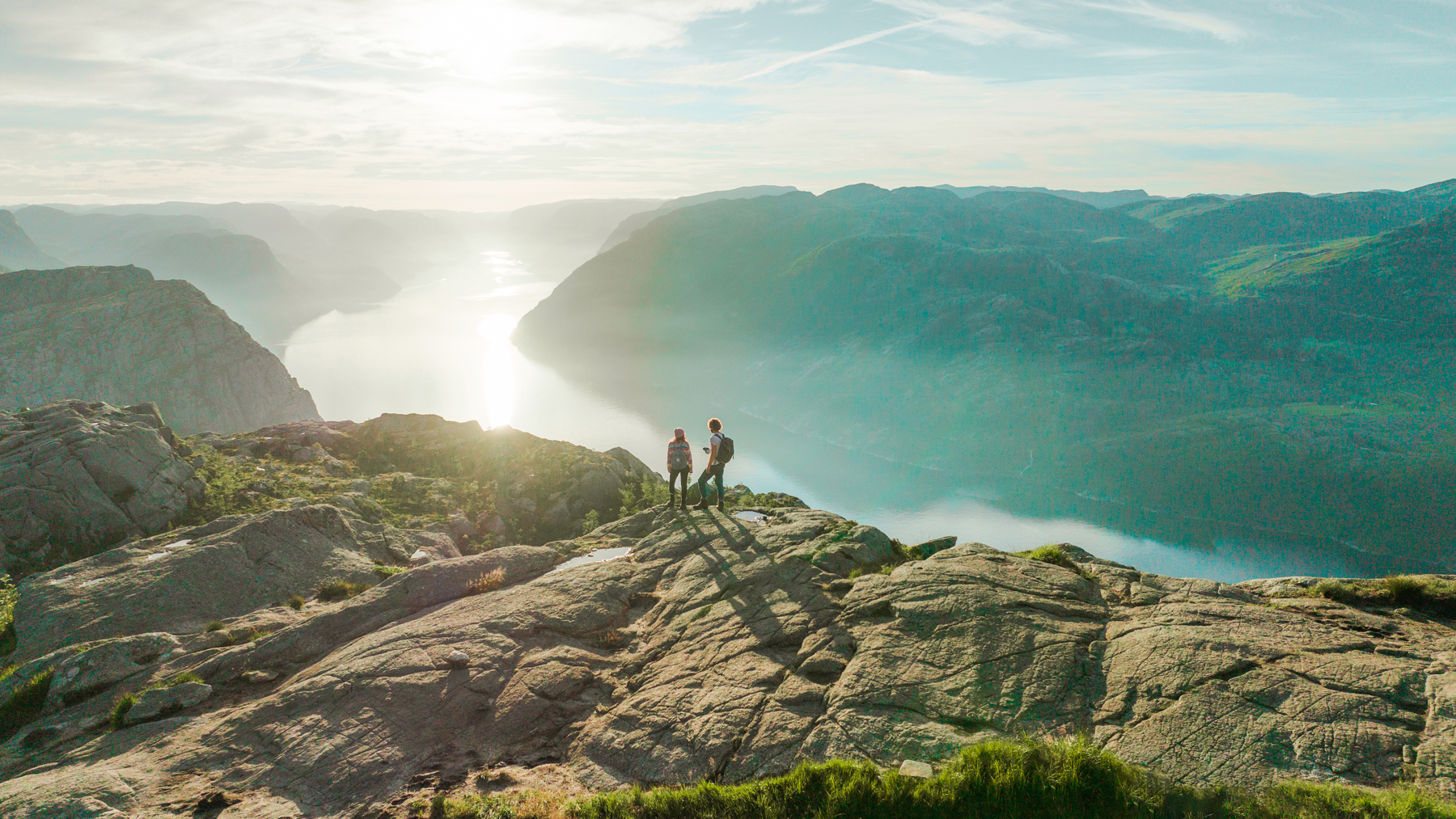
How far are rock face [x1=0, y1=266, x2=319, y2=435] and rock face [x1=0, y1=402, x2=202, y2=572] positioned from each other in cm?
11839

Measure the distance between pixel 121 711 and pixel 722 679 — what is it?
13.1 metres

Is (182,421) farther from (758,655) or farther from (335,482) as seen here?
(758,655)

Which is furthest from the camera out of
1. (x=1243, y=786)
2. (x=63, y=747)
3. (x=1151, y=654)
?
(x=63, y=747)

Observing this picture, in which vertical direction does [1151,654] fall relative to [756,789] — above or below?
above

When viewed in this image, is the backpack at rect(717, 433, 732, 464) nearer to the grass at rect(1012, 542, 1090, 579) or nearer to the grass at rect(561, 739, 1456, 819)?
the grass at rect(1012, 542, 1090, 579)

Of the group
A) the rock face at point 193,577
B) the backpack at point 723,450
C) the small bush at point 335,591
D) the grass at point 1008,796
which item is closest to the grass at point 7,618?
the rock face at point 193,577

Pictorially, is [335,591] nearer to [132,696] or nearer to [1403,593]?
[132,696]

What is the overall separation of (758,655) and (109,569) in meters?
23.7

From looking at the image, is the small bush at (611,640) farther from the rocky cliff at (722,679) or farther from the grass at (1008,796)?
the grass at (1008,796)

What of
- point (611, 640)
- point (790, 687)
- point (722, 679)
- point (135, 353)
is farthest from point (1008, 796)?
point (135, 353)

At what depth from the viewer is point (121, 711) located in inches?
521

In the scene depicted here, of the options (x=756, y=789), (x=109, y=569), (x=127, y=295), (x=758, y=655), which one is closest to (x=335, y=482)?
(x=109, y=569)

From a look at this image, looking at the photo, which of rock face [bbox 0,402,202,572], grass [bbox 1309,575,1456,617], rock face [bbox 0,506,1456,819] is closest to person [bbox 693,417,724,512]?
rock face [bbox 0,506,1456,819]

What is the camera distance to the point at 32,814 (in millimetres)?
9445
